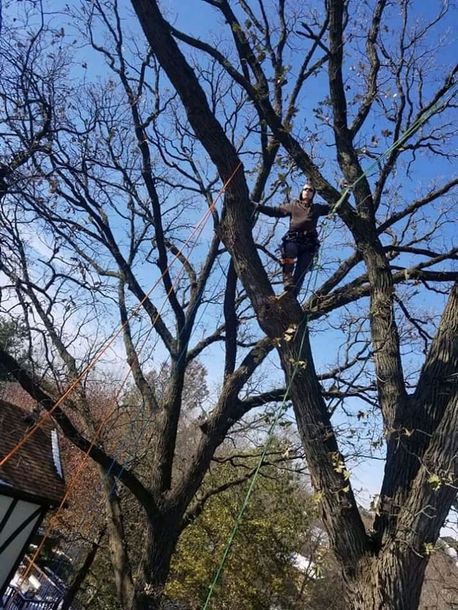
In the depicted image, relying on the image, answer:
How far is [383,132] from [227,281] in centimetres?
236

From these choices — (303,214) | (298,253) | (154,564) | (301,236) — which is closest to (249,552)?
(154,564)

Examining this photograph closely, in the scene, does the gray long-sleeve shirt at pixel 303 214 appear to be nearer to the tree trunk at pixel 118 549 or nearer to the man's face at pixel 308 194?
the man's face at pixel 308 194

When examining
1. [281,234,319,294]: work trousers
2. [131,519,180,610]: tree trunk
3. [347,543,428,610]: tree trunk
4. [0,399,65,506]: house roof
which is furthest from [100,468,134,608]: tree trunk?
[347,543,428,610]: tree trunk

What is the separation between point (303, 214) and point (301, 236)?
20 cm

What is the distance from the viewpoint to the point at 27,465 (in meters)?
8.75

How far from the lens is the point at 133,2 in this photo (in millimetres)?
3824

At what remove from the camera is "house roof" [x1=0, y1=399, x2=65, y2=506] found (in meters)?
8.08

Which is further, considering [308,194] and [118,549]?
[118,549]

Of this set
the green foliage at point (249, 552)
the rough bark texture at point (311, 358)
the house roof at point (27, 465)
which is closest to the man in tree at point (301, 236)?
the rough bark texture at point (311, 358)

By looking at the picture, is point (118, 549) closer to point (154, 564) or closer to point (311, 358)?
point (154, 564)

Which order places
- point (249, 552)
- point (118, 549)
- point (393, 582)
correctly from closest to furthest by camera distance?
point (393, 582) < point (118, 549) < point (249, 552)

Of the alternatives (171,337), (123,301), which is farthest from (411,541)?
(123,301)

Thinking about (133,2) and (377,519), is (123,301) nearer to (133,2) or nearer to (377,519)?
(133,2)

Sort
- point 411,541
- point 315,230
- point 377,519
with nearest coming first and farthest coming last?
point 411,541, point 377,519, point 315,230
